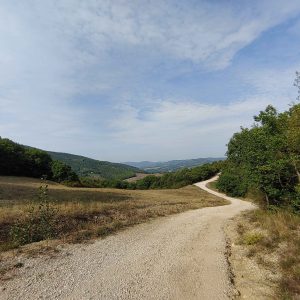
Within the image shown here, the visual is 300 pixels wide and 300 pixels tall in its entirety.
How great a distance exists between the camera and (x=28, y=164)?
84.2 m

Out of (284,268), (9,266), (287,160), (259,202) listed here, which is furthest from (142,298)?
(259,202)

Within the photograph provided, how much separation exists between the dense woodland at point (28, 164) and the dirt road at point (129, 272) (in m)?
69.1

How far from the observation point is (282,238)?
1587 cm

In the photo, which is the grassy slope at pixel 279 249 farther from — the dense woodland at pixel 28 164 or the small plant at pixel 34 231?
the dense woodland at pixel 28 164

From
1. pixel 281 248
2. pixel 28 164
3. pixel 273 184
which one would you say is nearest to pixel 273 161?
pixel 273 184

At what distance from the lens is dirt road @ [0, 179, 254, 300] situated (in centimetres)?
934

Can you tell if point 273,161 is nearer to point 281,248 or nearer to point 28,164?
point 281,248

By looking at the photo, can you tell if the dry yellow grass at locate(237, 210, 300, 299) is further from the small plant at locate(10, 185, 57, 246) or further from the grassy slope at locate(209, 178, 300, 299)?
the small plant at locate(10, 185, 57, 246)

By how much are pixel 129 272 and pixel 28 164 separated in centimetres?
7879

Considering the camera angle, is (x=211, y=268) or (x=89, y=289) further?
(x=211, y=268)

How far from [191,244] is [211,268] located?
396 centimetres

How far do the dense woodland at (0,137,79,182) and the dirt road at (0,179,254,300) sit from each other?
69060 millimetres

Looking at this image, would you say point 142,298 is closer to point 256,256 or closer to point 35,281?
point 35,281

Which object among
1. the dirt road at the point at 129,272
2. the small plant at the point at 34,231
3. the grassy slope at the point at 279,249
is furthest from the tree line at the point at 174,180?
the dirt road at the point at 129,272
